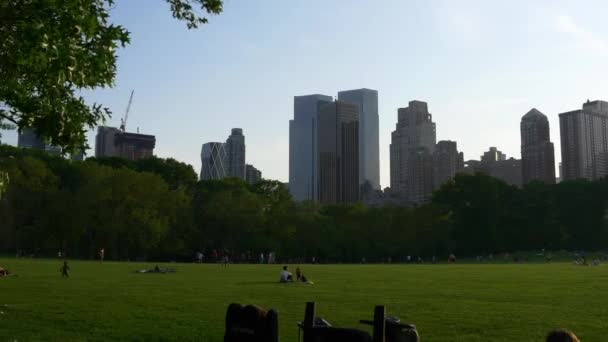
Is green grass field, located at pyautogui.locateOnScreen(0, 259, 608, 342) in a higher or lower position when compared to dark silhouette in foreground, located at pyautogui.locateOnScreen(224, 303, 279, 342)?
lower

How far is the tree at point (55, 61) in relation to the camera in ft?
35.3

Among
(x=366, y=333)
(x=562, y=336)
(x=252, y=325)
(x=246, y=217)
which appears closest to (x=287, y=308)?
(x=252, y=325)

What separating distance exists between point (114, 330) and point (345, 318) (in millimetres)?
6785

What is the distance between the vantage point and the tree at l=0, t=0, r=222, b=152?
1077cm

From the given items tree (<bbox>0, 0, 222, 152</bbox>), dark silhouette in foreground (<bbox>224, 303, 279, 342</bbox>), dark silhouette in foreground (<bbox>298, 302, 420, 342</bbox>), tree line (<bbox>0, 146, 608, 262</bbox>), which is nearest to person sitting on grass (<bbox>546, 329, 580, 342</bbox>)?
dark silhouette in foreground (<bbox>298, 302, 420, 342</bbox>)

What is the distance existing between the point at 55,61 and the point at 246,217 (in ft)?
295

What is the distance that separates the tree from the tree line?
54640 millimetres

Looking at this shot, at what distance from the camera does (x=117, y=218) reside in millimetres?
86812

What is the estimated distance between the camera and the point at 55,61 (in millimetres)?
10797

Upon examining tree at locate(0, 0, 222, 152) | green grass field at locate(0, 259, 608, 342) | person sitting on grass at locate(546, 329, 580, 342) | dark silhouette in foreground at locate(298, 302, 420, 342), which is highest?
tree at locate(0, 0, 222, 152)

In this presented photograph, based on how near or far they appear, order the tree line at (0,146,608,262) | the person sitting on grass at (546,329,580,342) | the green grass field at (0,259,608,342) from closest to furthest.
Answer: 1. the person sitting on grass at (546,329,580,342)
2. the green grass field at (0,259,608,342)
3. the tree line at (0,146,608,262)

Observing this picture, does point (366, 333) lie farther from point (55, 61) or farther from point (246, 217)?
point (246, 217)

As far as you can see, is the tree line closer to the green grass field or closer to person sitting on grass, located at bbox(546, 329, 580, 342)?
the green grass field

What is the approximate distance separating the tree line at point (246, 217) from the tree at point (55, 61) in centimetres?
5464
